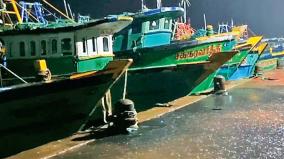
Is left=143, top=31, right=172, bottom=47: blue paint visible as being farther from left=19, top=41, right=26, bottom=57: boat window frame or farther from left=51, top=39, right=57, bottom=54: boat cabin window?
left=19, top=41, right=26, bottom=57: boat window frame

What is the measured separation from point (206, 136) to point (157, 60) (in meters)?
6.39

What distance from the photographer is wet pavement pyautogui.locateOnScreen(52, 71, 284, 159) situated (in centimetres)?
779

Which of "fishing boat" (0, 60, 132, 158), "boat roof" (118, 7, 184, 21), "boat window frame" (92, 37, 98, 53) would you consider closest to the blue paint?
"boat roof" (118, 7, 184, 21)

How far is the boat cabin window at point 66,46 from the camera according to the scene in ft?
40.2

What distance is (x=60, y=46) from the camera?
40.4 ft

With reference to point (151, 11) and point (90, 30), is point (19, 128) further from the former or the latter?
point (151, 11)

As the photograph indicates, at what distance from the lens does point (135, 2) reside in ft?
169

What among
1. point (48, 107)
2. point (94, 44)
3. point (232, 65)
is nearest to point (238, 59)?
point (232, 65)

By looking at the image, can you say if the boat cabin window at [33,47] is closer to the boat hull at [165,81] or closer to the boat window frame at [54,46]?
the boat window frame at [54,46]

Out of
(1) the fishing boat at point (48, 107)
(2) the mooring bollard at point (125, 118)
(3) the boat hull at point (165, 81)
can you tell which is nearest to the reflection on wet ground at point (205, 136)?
(2) the mooring bollard at point (125, 118)

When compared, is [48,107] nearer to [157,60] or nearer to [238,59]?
[157,60]

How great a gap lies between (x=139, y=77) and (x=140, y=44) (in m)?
1.36

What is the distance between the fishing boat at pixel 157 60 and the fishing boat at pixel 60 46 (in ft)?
6.33

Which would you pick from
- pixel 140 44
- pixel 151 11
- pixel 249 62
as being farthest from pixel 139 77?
pixel 249 62
